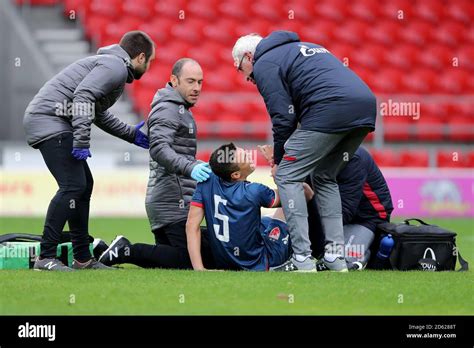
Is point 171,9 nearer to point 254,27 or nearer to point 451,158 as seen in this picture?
point 254,27

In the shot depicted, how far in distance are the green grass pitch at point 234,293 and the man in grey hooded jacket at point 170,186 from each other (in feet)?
0.64

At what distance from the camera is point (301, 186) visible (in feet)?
24.9

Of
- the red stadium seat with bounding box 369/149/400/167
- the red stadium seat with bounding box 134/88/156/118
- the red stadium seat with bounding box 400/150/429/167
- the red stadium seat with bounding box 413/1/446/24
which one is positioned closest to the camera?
the red stadium seat with bounding box 369/149/400/167

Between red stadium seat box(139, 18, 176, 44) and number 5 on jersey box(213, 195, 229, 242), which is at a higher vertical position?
red stadium seat box(139, 18, 176, 44)

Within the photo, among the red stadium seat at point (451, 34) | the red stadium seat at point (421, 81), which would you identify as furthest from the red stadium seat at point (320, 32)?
the red stadium seat at point (451, 34)

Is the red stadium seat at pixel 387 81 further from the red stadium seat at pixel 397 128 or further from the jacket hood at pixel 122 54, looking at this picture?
the jacket hood at pixel 122 54

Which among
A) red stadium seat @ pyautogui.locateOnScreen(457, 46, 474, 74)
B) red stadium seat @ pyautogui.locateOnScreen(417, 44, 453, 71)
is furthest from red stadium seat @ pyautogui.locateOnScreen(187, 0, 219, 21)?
red stadium seat @ pyautogui.locateOnScreen(457, 46, 474, 74)

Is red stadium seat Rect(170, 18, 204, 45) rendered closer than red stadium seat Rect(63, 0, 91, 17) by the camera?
Yes

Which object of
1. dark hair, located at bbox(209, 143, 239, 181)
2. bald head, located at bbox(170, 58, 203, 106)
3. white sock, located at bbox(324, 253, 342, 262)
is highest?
bald head, located at bbox(170, 58, 203, 106)

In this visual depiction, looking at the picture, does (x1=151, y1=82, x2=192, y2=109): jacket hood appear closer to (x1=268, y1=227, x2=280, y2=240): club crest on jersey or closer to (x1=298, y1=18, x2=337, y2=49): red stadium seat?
(x1=268, y1=227, x2=280, y2=240): club crest on jersey

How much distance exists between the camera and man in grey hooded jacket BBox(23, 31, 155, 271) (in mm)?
7488

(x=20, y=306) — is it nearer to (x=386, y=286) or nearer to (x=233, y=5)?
(x=386, y=286)

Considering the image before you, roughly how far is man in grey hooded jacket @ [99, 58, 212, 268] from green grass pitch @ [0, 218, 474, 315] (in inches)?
7.6

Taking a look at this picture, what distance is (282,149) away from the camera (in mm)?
7590
